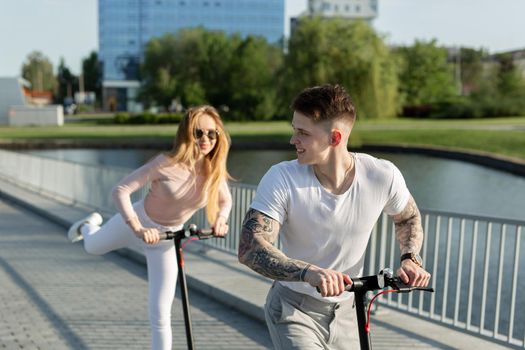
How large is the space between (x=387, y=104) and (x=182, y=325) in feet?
137

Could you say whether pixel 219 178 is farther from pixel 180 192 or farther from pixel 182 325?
pixel 182 325

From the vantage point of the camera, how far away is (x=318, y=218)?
115 inches

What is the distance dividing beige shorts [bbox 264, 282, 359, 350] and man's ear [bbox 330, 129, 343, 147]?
25.2 inches

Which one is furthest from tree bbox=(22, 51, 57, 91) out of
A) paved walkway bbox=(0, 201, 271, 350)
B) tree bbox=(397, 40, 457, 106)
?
paved walkway bbox=(0, 201, 271, 350)

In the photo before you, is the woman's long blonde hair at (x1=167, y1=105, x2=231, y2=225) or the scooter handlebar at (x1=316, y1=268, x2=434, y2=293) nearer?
the scooter handlebar at (x1=316, y1=268, x2=434, y2=293)

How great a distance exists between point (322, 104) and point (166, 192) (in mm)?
2123

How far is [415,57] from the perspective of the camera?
10175cm

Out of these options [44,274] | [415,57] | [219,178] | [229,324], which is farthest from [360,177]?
[415,57]

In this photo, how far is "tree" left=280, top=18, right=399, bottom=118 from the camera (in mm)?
46938

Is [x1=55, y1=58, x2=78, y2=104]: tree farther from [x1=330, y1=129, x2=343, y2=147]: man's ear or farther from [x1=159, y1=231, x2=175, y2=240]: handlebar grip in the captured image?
[x1=330, y1=129, x2=343, y2=147]: man's ear

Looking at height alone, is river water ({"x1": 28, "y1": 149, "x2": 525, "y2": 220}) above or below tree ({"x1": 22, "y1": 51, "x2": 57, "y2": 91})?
below

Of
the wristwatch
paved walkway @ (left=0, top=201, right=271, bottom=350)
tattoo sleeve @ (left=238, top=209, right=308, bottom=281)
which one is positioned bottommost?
paved walkway @ (left=0, top=201, right=271, bottom=350)

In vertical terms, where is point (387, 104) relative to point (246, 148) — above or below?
above

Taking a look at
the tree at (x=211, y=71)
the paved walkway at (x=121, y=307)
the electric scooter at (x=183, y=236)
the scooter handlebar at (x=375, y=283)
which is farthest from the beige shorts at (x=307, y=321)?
the tree at (x=211, y=71)
